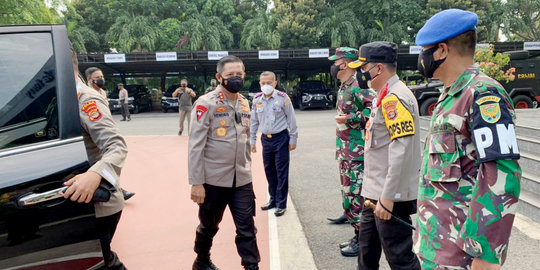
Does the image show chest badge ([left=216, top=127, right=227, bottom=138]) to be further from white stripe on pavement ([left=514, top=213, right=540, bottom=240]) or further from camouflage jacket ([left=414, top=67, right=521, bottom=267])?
white stripe on pavement ([left=514, top=213, right=540, bottom=240])

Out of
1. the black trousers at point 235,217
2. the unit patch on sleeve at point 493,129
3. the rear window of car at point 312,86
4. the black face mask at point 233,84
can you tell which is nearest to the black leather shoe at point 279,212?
the black trousers at point 235,217

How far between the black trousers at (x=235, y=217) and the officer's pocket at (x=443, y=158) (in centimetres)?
156

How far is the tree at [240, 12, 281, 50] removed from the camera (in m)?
25.5

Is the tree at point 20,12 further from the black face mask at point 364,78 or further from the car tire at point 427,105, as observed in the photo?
the black face mask at point 364,78

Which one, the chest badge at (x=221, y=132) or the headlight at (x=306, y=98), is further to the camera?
the headlight at (x=306, y=98)

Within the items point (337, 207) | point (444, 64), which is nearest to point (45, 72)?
point (444, 64)

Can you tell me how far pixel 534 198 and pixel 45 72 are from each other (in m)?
4.65

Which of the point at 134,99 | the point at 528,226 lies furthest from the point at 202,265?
the point at 134,99

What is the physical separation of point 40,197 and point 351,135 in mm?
2578

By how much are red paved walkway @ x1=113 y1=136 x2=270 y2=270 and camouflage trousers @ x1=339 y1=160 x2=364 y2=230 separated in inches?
34.2

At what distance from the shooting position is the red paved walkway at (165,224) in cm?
A: 327

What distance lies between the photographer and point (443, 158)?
1.52 m

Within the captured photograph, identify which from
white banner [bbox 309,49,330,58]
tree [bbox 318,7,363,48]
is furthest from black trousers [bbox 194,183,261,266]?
tree [bbox 318,7,363,48]

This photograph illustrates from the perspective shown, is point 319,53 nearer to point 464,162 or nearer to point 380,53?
point 380,53
